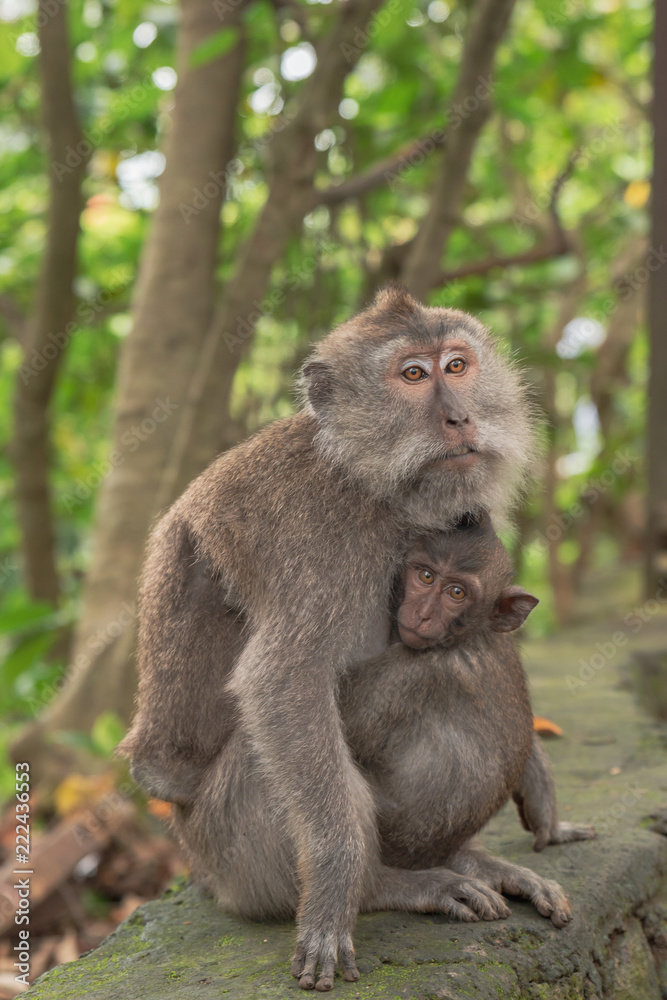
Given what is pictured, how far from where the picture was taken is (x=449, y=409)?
277cm

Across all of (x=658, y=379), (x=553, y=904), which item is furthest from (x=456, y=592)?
(x=658, y=379)

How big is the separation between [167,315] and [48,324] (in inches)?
38.4

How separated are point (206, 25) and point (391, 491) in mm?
4447

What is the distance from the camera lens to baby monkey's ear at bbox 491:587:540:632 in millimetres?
2826

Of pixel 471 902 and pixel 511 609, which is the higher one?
pixel 511 609

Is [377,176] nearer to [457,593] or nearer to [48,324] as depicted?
[48,324]

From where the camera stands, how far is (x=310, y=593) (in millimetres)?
2607

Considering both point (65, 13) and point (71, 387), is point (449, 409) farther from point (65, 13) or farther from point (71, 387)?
point (71, 387)

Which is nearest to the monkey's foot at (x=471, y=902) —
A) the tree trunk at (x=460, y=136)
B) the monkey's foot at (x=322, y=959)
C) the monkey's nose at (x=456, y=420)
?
the monkey's foot at (x=322, y=959)

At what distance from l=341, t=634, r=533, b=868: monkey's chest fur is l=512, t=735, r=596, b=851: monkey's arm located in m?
0.37

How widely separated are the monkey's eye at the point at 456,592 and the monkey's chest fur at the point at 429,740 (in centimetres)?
15

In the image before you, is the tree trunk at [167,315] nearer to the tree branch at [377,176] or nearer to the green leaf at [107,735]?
the tree branch at [377,176]

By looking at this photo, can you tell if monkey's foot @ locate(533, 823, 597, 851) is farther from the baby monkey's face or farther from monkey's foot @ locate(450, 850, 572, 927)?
the baby monkey's face

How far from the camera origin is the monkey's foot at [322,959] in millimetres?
2287
